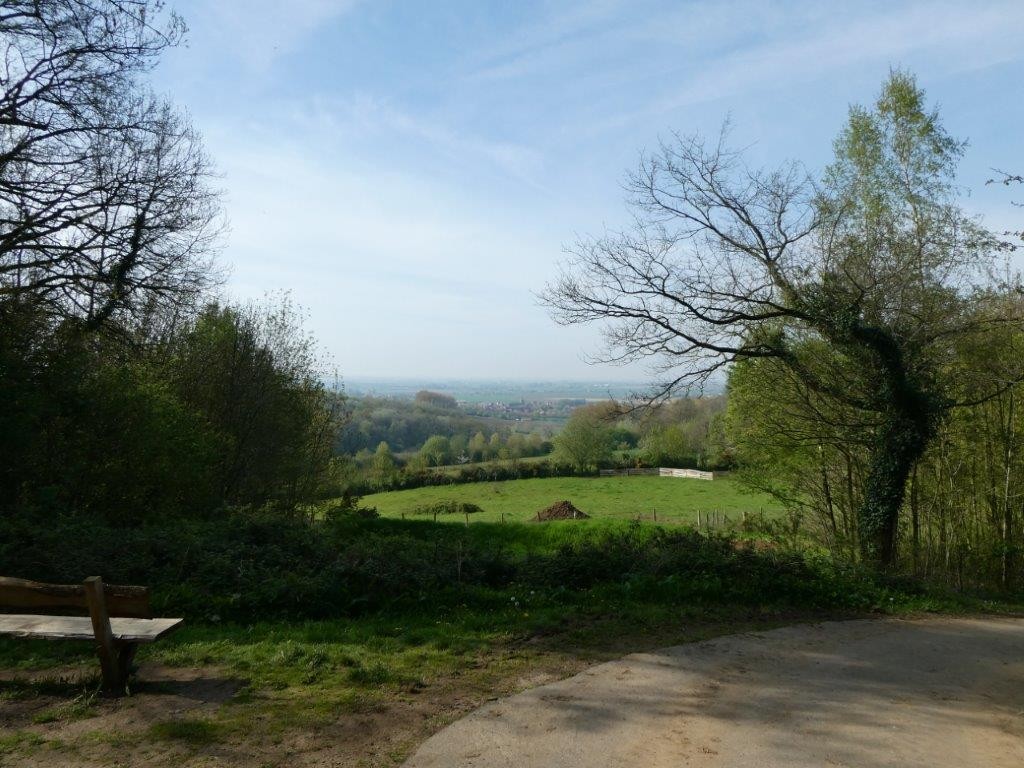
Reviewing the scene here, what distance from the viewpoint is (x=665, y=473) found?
55.2 m

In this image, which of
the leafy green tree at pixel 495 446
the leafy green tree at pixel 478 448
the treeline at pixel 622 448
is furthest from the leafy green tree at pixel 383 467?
the treeline at pixel 622 448

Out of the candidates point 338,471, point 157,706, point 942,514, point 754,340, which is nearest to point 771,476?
point 942,514

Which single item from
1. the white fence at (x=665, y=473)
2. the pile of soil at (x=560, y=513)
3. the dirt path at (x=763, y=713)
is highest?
the dirt path at (x=763, y=713)

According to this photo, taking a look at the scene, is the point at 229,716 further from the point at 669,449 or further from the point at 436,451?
the point at 669,449

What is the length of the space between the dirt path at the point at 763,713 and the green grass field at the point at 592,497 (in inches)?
1019

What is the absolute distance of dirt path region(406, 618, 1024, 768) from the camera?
4762 millimetres

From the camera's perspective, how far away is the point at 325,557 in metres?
10.0

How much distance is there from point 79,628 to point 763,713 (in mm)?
5650

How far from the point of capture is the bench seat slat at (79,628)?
564cm

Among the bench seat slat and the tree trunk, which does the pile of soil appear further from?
the bench seat slat

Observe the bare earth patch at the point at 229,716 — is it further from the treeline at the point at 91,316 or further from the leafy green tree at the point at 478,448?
the leafy green tree at the point at 478,448

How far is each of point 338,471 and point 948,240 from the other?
22.0 m

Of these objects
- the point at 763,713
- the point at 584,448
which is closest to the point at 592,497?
the point at 584,448

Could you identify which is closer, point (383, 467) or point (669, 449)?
point (383, 467)
